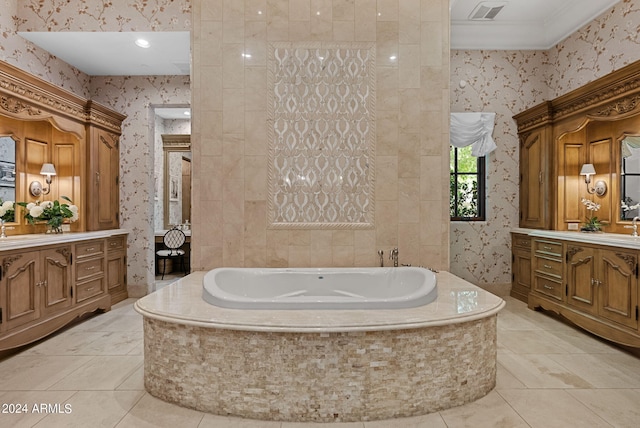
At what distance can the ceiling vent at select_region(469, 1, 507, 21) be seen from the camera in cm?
384

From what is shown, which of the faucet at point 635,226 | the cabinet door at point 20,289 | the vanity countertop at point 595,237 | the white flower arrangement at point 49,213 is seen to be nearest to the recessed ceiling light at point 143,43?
the white flower arrangement at point 49,213

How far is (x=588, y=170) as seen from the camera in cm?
368

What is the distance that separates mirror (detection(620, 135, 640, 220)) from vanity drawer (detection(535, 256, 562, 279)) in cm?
70

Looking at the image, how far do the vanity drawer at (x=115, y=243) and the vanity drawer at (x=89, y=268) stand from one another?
215 mm

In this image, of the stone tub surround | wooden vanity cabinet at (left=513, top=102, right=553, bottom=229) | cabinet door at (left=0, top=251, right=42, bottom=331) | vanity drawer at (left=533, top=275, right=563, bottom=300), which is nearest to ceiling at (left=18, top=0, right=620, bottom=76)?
wooden vanity cabinet at (left=513, top=102, right=553, bottom=229)

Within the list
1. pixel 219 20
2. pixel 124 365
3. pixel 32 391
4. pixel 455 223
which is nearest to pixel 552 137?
pixel 455 223

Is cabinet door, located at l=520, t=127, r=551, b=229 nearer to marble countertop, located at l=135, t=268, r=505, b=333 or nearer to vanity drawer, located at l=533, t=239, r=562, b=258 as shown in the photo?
vanity drawer, located at l=533, t=239, r=562, b=258

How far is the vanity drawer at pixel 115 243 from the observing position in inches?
158

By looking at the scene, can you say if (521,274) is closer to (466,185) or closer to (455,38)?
(466,185)

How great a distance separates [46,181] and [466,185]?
4.64 meters

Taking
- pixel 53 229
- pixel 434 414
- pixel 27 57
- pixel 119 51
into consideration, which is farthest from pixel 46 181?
pixel 434 414

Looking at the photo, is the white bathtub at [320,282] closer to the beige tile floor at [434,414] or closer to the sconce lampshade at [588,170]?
the beige tile floor at [434,414]

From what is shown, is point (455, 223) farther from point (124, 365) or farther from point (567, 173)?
point (124, 365)

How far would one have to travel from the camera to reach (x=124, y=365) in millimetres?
2480
